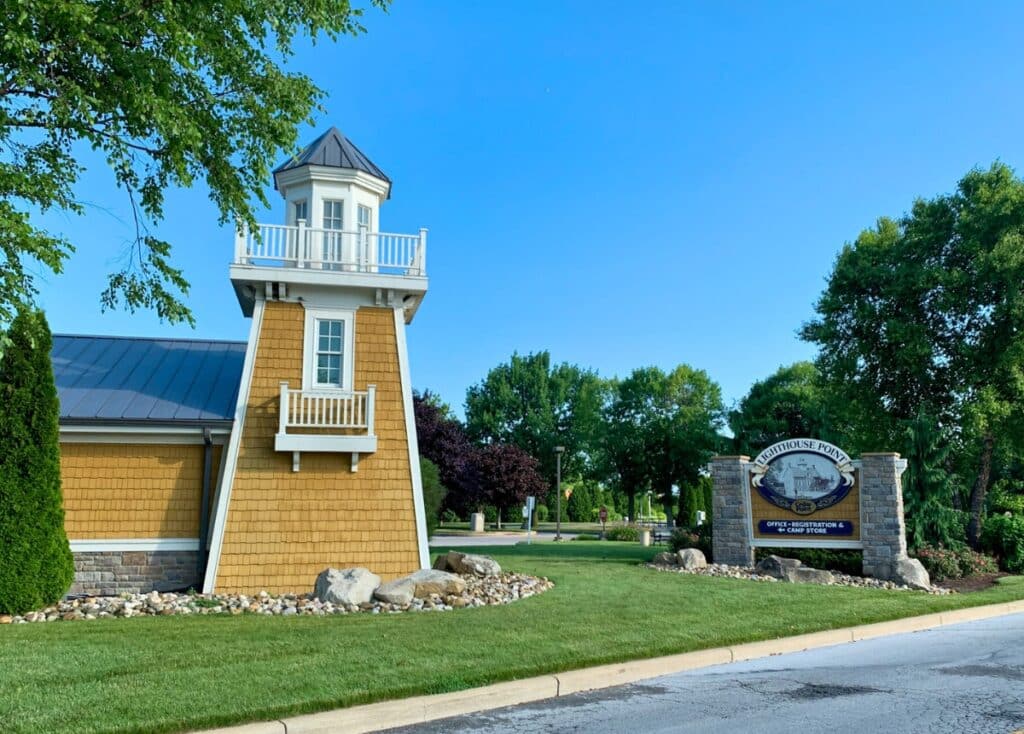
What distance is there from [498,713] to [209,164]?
807cm

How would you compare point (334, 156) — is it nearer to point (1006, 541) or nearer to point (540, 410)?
point (1006, 541)

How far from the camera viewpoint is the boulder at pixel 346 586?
38.3 ft

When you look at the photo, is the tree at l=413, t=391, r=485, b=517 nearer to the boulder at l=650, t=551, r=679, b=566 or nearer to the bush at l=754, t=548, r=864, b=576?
the boulder at l=650, t=551, r=679, b=566

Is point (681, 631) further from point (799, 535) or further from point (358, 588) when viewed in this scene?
point (799, 535)

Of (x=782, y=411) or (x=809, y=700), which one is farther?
(x=782, y=411)

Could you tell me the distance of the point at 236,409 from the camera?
14117mm

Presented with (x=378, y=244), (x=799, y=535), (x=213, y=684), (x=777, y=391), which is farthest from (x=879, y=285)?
(x=777, y=391)

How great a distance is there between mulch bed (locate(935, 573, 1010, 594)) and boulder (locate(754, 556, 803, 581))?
2769 mm

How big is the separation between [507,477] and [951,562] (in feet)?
94.3

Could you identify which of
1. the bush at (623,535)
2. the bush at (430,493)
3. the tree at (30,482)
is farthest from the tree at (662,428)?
the tree at (30,482)

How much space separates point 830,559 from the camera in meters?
17.0

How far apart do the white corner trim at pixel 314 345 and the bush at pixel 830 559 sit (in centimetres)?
1028

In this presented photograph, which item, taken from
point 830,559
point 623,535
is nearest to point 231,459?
point 830,559

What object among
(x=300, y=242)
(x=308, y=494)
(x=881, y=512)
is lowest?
(x=881, y=512)
